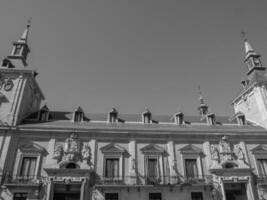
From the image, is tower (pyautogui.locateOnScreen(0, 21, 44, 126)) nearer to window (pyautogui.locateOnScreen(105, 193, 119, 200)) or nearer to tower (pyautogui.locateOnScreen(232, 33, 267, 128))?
window (pyautogui.locateOnScreen(105, 193, 119, 200))

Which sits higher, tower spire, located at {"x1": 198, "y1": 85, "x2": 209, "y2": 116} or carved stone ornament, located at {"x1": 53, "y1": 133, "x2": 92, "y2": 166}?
tower spire, located at {"x1": 198, "y1": 85, "x2": 209, "y2": 116}

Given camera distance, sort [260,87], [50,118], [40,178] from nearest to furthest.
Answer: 1. [40,178]
2. [50,118]
3. [260,87]

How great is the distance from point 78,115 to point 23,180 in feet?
30.6

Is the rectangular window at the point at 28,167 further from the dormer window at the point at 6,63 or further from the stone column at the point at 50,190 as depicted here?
the dormer window at the point at 6,63

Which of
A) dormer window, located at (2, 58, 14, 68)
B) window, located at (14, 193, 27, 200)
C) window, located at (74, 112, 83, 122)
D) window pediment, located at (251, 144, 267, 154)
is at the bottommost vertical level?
window, located at (14, 193, 27, 200)

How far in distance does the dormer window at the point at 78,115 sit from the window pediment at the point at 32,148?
17.5 ft

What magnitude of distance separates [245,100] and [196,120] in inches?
341

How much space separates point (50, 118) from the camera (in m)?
27.8

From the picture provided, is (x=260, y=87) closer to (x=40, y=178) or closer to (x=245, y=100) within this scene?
(x=245, y=100)

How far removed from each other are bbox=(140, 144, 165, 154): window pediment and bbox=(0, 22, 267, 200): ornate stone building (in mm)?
107

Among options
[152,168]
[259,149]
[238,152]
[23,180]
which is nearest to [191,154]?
[152,168]

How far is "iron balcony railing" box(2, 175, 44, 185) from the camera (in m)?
20.9

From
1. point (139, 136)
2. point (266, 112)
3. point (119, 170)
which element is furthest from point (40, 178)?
point (266, 112)

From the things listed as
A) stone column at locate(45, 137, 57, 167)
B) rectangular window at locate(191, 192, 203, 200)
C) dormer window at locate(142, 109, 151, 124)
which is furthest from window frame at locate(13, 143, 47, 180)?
rectangular window at locate(191, 192, 203, 200)
